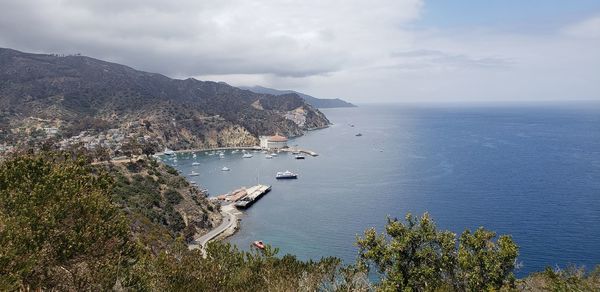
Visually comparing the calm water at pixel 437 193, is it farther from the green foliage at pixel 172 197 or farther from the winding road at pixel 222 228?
the green foliage at pixel 172 197

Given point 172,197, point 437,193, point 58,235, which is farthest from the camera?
point 437,193

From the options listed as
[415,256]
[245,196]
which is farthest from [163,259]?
[245,196]

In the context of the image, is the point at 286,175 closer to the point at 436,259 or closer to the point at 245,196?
the point at 245,196

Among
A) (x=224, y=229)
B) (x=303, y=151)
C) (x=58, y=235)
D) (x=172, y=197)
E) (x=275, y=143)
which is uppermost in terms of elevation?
(x=58, y=235)

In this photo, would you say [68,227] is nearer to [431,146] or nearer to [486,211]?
[486,211]

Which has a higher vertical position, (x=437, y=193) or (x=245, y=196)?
(x=437, y=193)

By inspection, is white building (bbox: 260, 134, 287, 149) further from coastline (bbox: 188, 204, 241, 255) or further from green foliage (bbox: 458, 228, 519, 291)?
green foliage (bbox: 458, 228, 519, 291)
